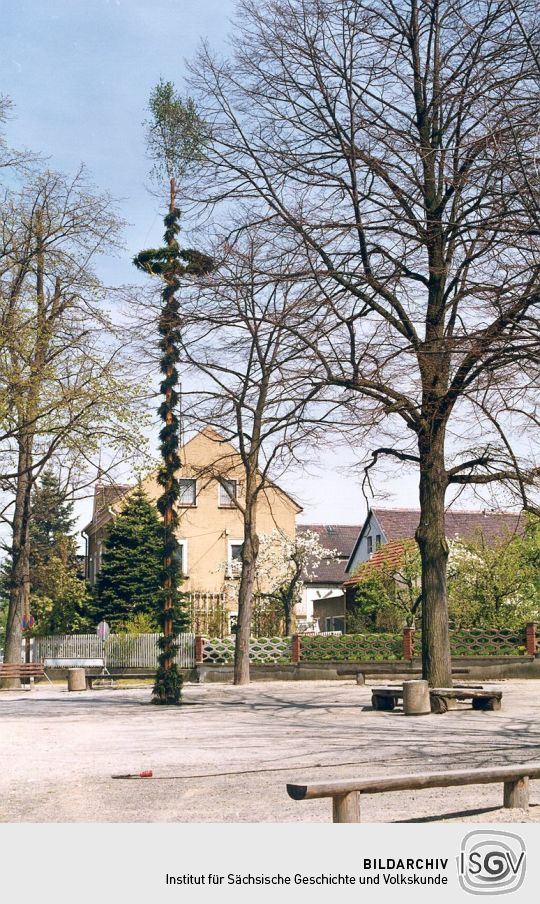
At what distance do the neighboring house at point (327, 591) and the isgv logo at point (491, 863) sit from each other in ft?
179

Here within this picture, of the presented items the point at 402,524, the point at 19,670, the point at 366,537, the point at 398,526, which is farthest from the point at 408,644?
the point at 366,537

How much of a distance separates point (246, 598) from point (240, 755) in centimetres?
1837

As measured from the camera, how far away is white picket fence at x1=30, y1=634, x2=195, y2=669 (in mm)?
44188

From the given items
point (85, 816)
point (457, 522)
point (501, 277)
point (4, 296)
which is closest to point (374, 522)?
point (457, 522)

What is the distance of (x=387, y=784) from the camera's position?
9078 millimetres

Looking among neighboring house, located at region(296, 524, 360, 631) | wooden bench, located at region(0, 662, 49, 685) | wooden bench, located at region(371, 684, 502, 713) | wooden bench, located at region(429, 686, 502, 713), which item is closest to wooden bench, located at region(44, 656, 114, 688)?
wooden bench, located at region(0, 662, 49, 685)

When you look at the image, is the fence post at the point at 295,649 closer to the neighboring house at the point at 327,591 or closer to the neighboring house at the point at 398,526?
the neighboring house at the point at 398,526

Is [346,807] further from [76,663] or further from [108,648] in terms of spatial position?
[76,663]

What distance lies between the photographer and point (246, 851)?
792 cm

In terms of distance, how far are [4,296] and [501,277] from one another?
60.7 ft

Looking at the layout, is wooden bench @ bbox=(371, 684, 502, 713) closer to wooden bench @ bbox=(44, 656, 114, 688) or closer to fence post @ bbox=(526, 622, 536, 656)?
fence post @ bbox=(526, 622, 536, 656)

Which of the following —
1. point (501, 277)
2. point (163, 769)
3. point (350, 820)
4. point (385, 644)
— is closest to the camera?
point (350, 820)

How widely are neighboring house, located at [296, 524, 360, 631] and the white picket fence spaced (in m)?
19.1

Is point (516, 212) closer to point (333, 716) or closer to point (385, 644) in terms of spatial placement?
point (333, 716)
